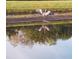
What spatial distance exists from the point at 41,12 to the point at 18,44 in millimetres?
239

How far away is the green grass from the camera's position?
1.17 m

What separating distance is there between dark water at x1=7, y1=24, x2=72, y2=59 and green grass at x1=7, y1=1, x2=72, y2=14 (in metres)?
0.10

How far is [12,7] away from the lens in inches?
45.9

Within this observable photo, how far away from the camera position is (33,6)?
118 cm

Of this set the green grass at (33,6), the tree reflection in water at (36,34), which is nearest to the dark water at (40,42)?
the tree reflection in water at (36,34)

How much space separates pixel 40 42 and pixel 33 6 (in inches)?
8.8

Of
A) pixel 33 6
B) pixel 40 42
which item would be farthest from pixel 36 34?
pixel 33 6

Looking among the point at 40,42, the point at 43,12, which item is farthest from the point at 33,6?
the point at 40,42

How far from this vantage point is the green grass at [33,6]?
117 centimetres

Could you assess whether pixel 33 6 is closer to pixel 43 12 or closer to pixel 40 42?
pixel 43 12

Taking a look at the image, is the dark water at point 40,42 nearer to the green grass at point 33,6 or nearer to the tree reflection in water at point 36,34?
the tree reflection in water at point 36,34

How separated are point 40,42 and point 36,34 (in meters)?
0.05

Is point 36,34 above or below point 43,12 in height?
below
